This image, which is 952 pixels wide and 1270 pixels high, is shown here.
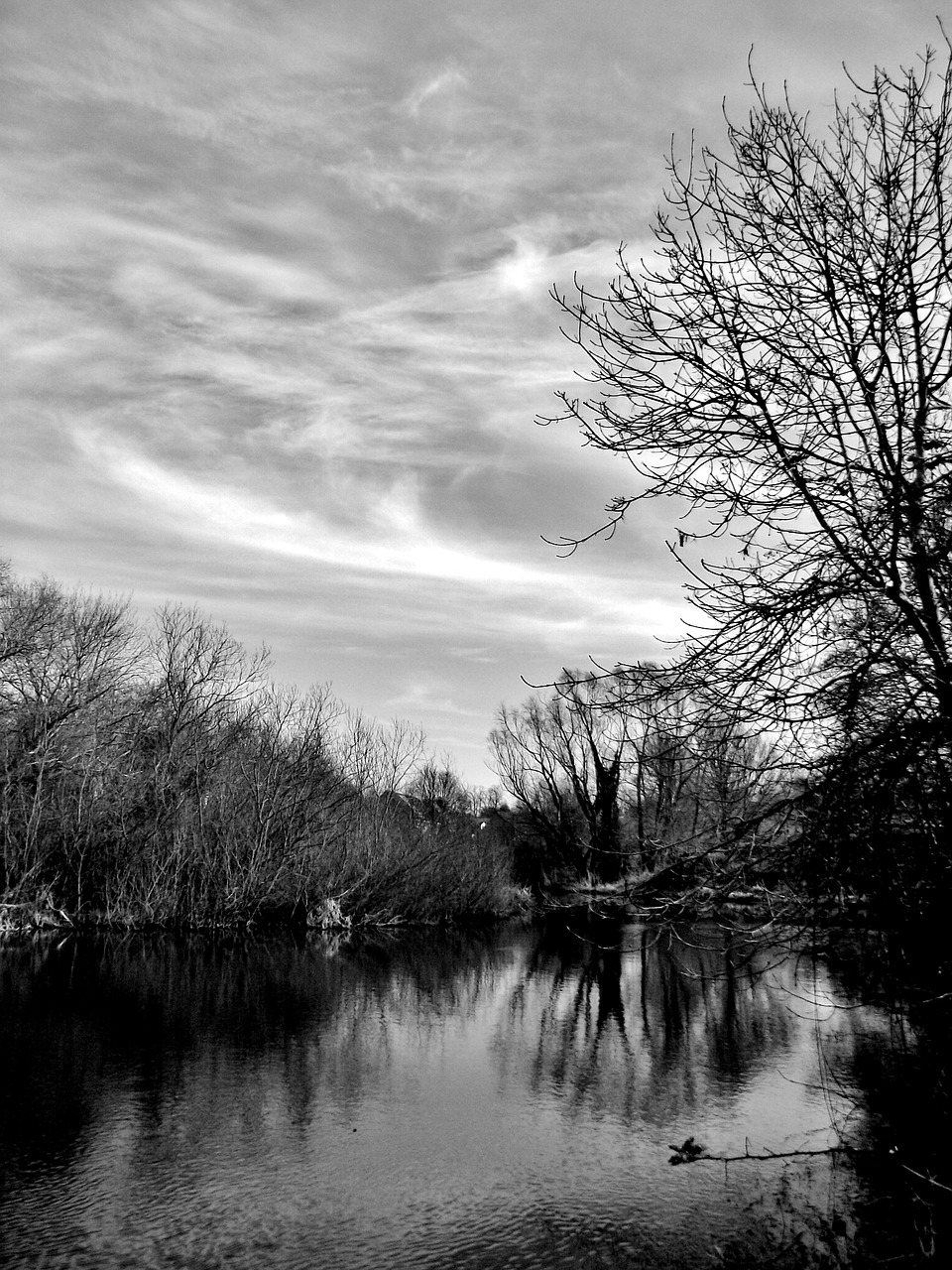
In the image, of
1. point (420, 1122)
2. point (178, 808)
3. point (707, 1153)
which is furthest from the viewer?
point (178, 808)

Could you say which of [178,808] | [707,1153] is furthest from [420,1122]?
[178,808]

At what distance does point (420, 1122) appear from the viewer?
1009cm

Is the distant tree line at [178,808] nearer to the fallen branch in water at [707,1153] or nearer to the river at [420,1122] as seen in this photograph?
the river at [420,1122]

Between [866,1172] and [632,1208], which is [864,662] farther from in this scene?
[866,1172]

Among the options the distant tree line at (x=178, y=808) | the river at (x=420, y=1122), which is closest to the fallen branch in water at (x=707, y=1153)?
the river at (x=420, y=1122)

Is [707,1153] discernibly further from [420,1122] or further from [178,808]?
[178,808]

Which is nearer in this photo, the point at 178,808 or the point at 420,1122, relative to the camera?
the point at 420,1122

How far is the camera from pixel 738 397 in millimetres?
5594

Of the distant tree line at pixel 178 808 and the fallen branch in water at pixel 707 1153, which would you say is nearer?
the fallen branch in water at pixel 707 1153

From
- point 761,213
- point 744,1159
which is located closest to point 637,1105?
point 744,1159

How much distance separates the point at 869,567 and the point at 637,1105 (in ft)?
26.1

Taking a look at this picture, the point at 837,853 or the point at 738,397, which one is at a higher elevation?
the point at 738,397

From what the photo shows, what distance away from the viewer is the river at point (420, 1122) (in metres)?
7.06

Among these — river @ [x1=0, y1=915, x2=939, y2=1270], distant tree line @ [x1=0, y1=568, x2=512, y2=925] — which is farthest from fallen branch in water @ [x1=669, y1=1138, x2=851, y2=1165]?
distant tree line @ [x1=0, y1=568, x2=512, y2=925]
